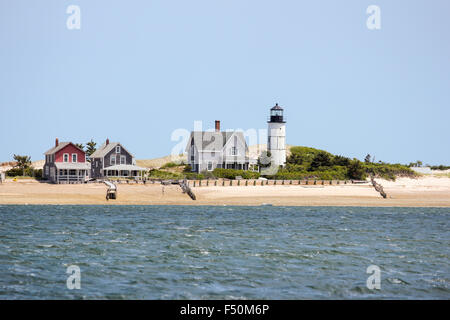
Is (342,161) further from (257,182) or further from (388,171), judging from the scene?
(257,182)

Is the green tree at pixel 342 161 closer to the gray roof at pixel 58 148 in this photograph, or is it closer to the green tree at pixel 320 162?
the green tree at pixel 320 162

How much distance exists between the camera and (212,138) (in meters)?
79.9

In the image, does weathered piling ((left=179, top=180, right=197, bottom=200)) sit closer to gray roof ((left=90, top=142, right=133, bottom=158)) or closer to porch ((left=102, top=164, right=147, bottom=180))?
porch ((left=102, top=164, right=147, bottom=180))

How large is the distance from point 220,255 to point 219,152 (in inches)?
2044

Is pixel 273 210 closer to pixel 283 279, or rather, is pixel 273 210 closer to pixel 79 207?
pixel 79 207

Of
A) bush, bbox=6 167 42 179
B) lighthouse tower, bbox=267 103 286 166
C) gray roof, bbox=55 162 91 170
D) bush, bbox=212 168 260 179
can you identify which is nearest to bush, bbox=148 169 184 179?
bush, bbox=212 168 260 179

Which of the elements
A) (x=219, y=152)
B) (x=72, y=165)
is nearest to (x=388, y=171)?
(x=219, y=152)

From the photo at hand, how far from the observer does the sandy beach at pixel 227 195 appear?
54938 millimetres

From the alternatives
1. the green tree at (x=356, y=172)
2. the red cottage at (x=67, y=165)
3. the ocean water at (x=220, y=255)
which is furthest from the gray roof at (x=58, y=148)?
the green tree at (x=356, y=172)

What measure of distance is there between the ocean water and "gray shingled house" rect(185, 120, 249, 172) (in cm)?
3092

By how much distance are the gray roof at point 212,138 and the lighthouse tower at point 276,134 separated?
3.71 m

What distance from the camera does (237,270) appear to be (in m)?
23.1

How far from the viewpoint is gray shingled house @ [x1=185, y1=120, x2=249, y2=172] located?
77.9m

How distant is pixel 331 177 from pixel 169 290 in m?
53.8
